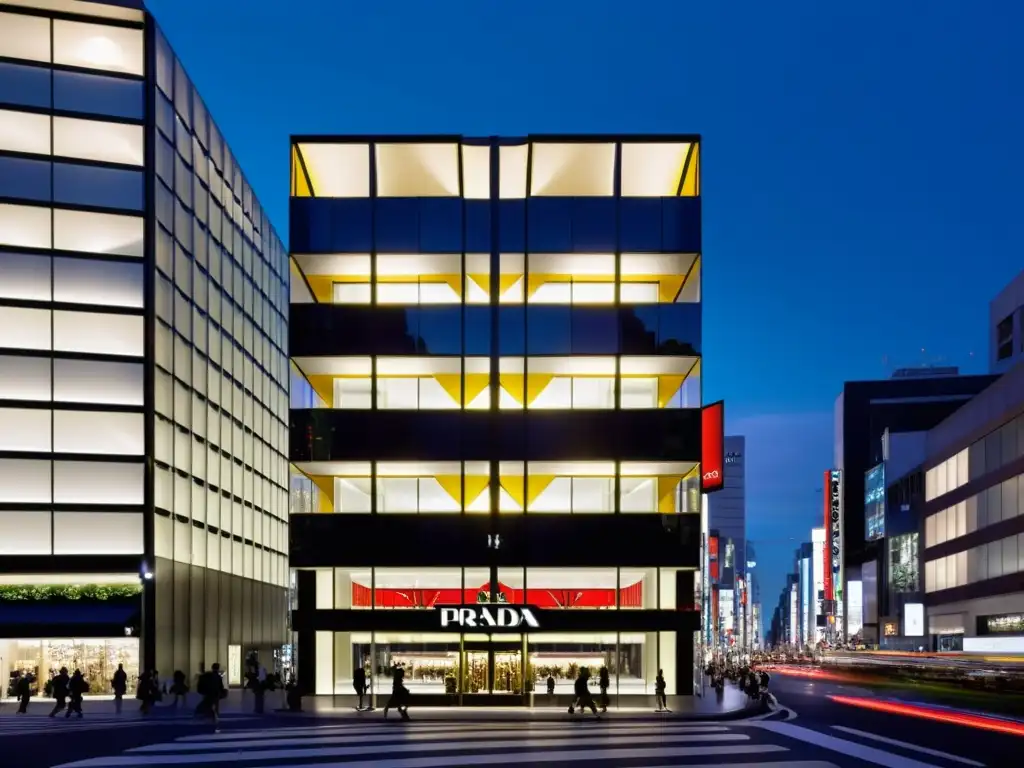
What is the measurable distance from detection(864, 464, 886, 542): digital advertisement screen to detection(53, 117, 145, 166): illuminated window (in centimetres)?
8951

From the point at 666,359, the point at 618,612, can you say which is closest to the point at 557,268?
the point at 666,359

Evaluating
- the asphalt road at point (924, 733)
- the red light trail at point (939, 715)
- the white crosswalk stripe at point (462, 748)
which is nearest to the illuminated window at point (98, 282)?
the white crosswalk stripe at point (462, 748)

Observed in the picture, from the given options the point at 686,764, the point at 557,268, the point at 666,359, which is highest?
the point at 557,268

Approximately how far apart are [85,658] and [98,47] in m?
27.7

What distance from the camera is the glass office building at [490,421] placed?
1933 inches

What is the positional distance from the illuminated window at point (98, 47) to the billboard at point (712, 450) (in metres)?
30.3

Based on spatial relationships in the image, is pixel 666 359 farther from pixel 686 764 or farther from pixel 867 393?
pixel 867 393

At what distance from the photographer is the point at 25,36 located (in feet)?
188

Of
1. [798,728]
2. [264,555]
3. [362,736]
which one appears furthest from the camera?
[264,555]

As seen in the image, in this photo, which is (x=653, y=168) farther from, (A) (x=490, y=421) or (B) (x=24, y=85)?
(B) (x=24, y=85)

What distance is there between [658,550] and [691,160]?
52.2ft

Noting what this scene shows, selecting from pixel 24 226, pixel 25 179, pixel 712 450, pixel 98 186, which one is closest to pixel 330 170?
pixel 98 186

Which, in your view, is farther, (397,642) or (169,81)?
(169,81)

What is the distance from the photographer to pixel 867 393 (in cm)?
17900
